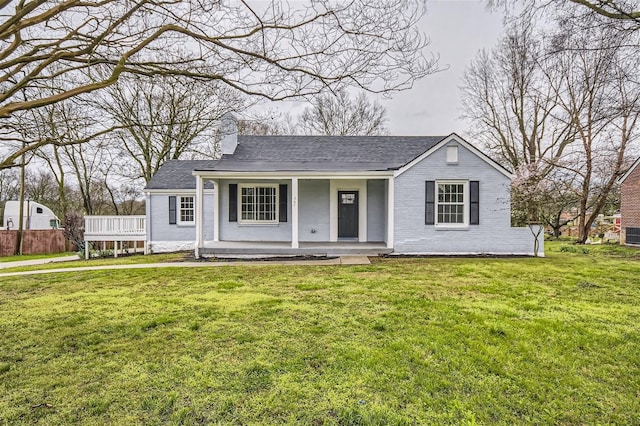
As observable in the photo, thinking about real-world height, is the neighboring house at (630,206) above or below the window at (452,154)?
below

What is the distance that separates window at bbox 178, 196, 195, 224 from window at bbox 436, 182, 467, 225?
10.5m

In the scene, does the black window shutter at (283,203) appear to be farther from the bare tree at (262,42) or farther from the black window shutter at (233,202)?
the bare tree at (262,42)

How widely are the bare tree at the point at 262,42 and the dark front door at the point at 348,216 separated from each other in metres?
8.92

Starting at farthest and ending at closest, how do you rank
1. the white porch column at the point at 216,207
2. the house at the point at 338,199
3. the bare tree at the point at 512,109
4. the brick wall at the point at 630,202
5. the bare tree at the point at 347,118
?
the bare tree at the point at 347,118, the bare tree at the point at 512,109, the brick wall at the point at 630,202, the white porch column at the point at 216,207, the house at the point at 338,199

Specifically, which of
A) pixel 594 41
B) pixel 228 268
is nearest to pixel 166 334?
pixel 228 268

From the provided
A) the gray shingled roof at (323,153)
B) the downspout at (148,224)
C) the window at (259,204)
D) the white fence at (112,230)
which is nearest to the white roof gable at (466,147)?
the gray shingled roof at (323,153)

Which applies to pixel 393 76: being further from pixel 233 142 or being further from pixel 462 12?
pixel 233 142

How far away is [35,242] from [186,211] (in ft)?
42.8

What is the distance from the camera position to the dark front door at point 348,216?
13.3 meters

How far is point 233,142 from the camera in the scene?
46.3 feet

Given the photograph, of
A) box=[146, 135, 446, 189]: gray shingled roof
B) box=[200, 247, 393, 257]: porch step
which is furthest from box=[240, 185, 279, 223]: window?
box=[200, 247, 393, 257]: porch step

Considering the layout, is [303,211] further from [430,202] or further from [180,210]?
[180,210]

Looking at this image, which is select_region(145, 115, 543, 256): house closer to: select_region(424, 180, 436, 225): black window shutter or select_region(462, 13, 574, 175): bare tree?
select_region(424, 180, 436, 225): black window shutter

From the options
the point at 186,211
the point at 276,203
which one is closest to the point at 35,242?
the point at 186,211
